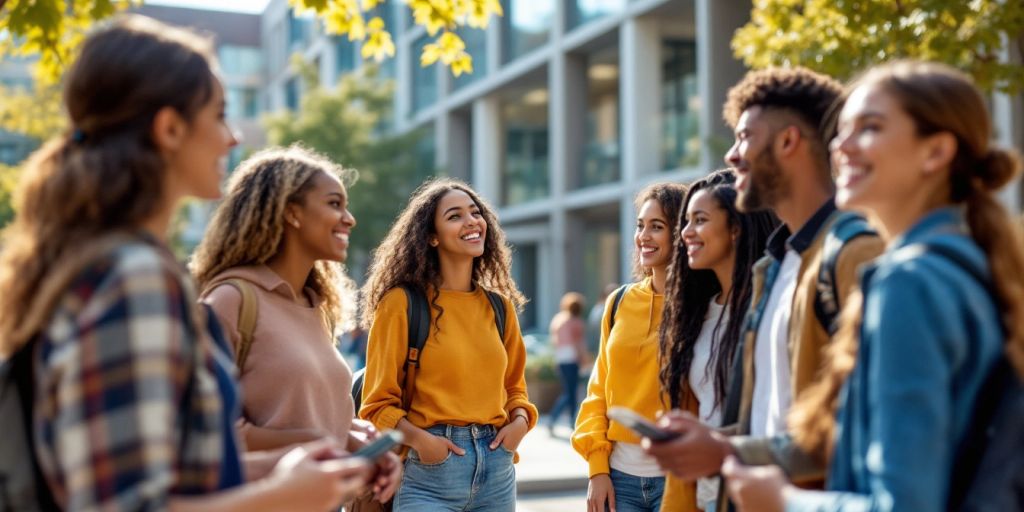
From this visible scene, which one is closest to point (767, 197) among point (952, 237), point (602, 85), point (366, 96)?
point (952, 237)

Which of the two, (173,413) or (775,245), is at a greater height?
(775,245)

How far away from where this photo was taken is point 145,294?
1.85 meters

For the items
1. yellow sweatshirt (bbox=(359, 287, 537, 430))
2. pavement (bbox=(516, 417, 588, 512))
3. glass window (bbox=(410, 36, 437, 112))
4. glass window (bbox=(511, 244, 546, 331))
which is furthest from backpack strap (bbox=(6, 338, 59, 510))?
glass window (bbox=(410, 36, 437, 112))

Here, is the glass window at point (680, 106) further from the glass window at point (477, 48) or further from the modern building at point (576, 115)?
the glass window at point (477, 48)

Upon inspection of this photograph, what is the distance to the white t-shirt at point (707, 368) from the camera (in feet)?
12.8

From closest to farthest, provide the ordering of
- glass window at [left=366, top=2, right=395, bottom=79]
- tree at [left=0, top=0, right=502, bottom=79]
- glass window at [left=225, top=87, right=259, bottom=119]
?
tree at [left=0, top=0, right=502, bottom=79], glass window at [left=366, top=2, right=395, bottom=79], glass window at [left=225, top=87, right=259, bottom=119]

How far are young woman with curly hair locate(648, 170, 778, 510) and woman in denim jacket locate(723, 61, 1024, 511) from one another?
1507mm

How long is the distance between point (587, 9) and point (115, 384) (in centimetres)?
2378

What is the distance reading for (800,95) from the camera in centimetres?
305

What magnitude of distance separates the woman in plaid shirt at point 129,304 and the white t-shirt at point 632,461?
2.35 meters

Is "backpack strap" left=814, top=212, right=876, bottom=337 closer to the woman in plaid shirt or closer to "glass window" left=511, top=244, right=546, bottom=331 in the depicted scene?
the woman in plaid shirt

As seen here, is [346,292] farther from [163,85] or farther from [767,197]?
[163,85]

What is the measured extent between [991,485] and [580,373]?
13.3 metres

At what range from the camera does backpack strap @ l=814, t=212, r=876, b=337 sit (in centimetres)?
255
